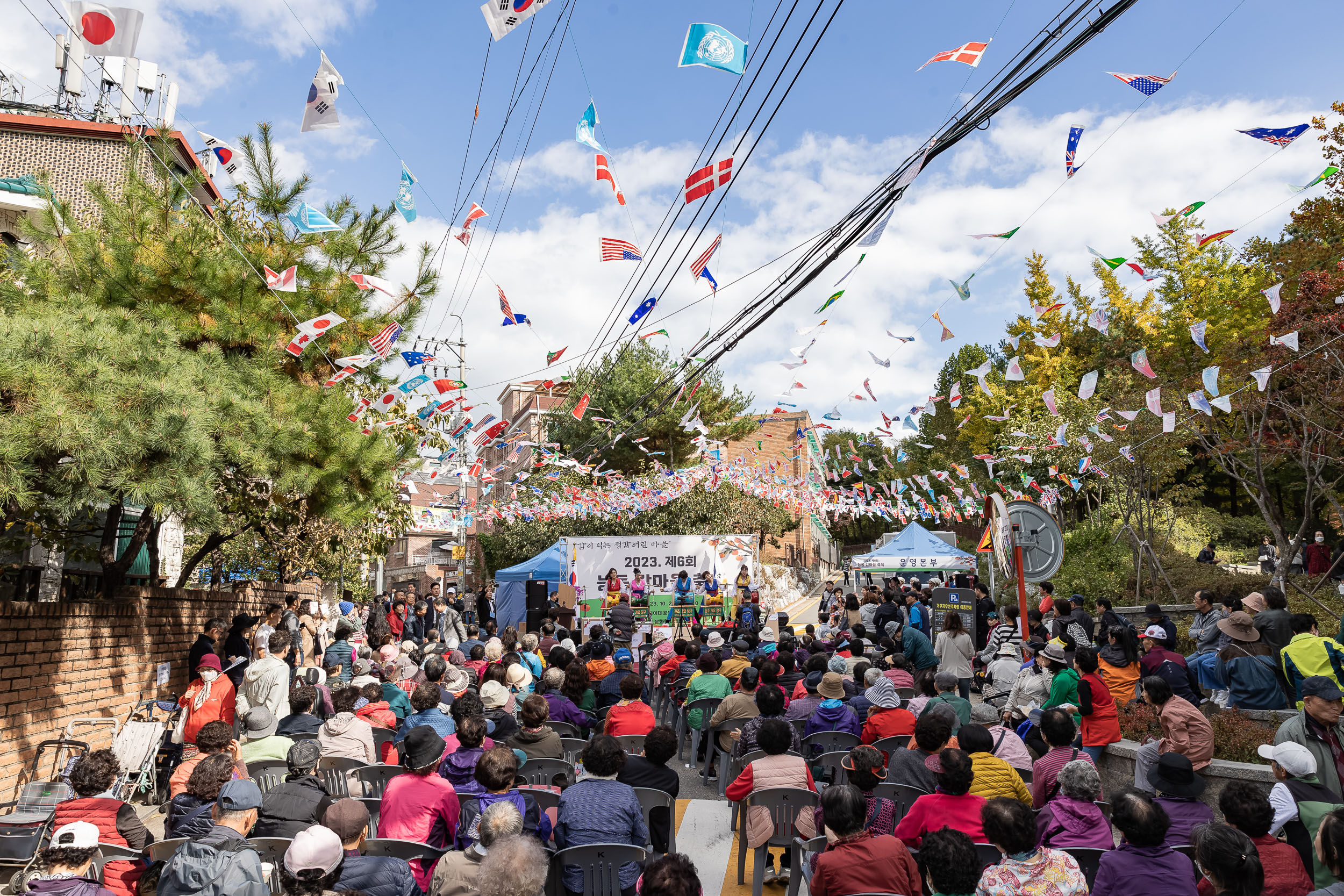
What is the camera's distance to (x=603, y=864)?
13.1ft

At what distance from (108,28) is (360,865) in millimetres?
6409

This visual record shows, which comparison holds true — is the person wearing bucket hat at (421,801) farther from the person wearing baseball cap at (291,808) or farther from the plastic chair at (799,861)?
the plastic chair at (799,861)

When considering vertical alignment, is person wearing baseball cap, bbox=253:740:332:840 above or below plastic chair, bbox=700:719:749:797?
above

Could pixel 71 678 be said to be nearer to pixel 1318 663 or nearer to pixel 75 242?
pixel 75 242

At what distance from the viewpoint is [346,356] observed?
33.0 feet

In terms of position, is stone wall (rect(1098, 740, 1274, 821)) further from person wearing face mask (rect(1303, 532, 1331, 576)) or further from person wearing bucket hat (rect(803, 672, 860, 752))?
person wearing face mask (rect(1303, 532, 1331, 576))

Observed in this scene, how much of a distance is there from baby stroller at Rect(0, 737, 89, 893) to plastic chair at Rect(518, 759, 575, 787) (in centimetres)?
253

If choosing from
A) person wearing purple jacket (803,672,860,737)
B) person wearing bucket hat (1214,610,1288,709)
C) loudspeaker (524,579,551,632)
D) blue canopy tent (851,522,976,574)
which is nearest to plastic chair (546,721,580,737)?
person wearing purple jacket (803,672,860,737)

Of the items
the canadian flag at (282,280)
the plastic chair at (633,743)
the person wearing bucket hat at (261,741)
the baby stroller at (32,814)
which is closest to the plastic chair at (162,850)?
the baby stroller at (32,814)

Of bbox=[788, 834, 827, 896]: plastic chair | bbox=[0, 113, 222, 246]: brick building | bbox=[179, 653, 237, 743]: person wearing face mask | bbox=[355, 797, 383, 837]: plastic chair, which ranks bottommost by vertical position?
bbox=[788, 834, 827, 896]: plastic chair

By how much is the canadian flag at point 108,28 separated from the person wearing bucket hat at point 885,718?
7.51 metres

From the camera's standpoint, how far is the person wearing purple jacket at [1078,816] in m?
4.08

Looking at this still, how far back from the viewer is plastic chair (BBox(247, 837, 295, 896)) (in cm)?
396

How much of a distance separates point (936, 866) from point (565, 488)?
74.9ft
